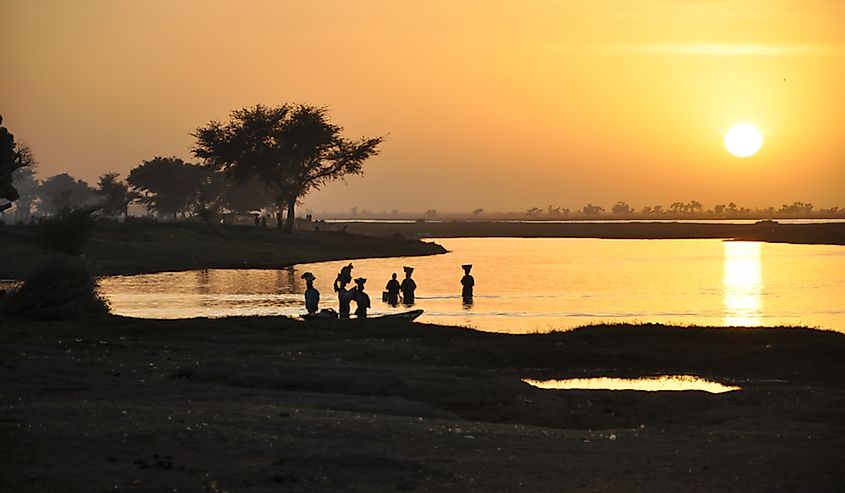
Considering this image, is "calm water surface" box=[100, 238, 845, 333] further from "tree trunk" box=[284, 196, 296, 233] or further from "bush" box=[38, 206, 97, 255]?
"tree trunk" box=[284, 196, 296, 233]

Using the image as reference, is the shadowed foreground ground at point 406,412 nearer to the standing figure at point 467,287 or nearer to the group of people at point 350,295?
the group of people at point 350,295

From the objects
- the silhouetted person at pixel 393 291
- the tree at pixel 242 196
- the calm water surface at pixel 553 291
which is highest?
the tree at pixel 242 196

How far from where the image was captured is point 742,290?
58.8 meters

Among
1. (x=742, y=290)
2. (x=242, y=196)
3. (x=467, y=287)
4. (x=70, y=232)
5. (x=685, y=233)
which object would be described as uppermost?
(x=242, y=196)

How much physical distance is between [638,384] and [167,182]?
5913 inches

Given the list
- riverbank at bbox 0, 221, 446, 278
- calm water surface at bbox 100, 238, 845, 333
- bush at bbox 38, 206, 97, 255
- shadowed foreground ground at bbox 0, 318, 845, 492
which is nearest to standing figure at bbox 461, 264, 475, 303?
calm water surface at bbox 100, 238, 845, 333

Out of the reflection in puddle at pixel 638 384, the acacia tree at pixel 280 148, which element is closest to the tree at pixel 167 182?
the acacia tree at pixel 280 148

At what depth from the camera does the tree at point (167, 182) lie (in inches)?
6683

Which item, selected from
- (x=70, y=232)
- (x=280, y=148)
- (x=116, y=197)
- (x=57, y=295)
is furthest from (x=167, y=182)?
(x=57, y=295)

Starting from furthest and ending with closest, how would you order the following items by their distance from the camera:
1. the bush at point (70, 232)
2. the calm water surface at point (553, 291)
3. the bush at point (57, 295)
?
the bush at point (70, 232) → the calm water surface at point (553, 291) → the bush at point (57, 295)

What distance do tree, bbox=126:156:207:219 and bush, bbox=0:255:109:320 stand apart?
131902 millimetres

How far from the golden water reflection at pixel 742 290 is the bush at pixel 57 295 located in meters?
22.6

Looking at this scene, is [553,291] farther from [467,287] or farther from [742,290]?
[742,290]

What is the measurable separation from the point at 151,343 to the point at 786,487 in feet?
64.6
